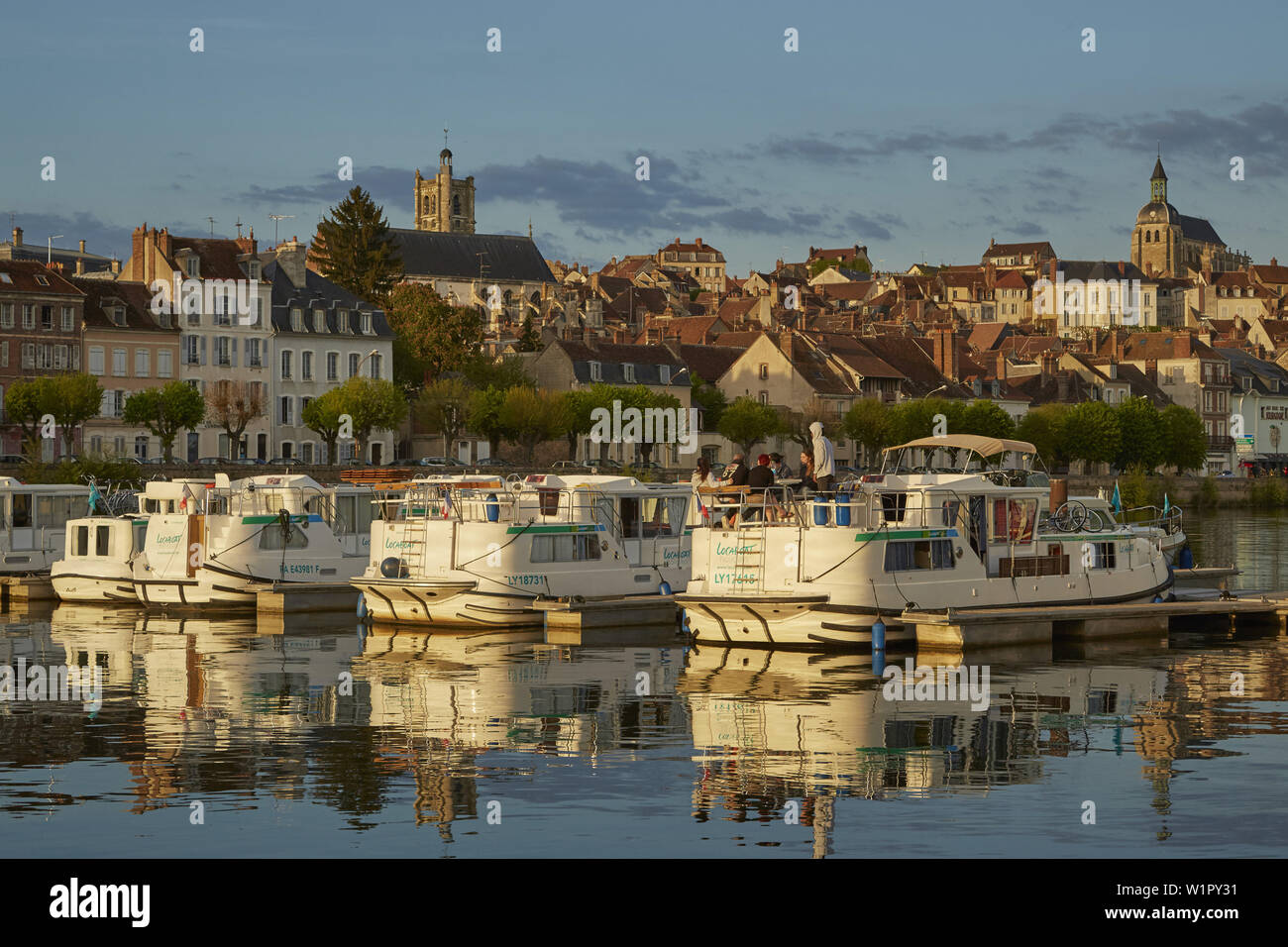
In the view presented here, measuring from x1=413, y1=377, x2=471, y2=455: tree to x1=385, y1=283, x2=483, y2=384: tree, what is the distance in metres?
7.30

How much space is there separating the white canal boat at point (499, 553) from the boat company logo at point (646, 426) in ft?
Answer: 196

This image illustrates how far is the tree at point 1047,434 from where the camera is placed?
114m

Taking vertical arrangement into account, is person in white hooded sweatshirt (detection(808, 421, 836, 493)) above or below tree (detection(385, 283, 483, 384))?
below

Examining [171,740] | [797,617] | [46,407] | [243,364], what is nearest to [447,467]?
[243,364]

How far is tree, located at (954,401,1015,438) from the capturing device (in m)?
109

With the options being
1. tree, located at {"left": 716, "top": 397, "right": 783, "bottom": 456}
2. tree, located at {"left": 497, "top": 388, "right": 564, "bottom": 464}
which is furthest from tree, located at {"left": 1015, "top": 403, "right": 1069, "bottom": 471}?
tree, located at {"left": 497, "top": 388, "right": 564, "bottom": 464}

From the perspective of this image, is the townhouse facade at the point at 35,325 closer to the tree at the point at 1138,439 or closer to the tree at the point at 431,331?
the tree at the point at 431,331

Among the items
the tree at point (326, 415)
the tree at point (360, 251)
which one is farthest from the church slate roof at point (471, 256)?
the tree at point (326, 415)

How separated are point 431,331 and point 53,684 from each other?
79045 mm

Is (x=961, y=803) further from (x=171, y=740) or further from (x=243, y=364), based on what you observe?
(x=243, y=364)

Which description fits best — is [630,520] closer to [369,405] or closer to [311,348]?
[369,405]

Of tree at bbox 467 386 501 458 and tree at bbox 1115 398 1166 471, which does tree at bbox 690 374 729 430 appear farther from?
tree at bbox 1115 398 1166 471

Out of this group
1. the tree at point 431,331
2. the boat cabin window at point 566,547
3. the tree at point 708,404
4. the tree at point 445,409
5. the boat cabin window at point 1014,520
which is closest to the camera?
the boat cabin window at point 1014,520

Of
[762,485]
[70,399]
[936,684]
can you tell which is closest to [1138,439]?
[70,399]
